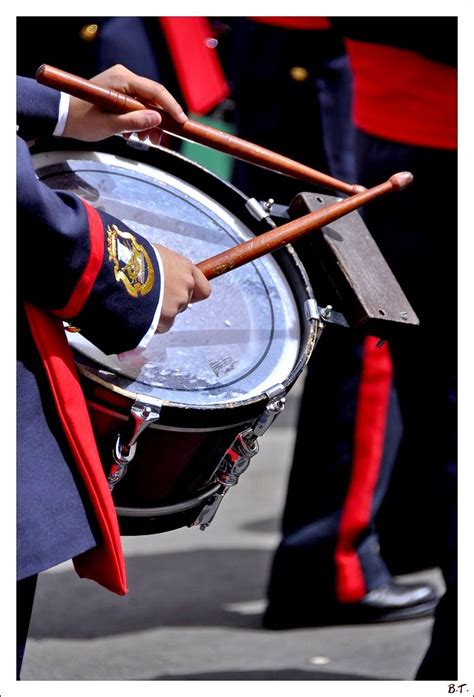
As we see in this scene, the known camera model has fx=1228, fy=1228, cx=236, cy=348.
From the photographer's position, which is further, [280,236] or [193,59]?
[193,59]

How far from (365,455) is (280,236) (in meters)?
1.39

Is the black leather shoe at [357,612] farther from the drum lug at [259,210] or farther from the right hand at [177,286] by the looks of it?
the right hand at [177,286]

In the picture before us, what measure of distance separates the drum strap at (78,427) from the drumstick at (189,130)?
1.01ft

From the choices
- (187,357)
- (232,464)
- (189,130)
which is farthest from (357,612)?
(189,130)

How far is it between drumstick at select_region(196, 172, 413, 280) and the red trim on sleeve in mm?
200

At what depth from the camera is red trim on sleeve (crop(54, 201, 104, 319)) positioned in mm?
1468

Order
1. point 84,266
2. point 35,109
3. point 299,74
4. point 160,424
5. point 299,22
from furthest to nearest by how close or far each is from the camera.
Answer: point 299,74, point 299,22, point 35,109, point 160,424, point 84,266

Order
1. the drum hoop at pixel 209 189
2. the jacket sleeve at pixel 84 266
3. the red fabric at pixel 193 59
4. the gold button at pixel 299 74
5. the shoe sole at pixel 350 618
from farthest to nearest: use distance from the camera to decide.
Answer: the red fabric at pixel 193 59 → the gold button at pixel 299 74 → the shoe sole at pixel 350 618 → the drum hoop at pixel 209 189 → the jacket sleeve at pixel 84 266

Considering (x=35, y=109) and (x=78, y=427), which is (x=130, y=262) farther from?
(x=35, y=109)

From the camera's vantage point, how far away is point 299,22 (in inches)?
121

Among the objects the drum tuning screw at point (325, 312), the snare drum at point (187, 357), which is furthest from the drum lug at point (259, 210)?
→ the drum tuning screw at point (325, 312)

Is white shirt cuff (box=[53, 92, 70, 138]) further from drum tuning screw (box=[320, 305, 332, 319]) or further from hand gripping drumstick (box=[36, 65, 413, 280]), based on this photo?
drum tuning screw (box=[320, 305, 332, 319])

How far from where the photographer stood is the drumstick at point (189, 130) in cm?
158

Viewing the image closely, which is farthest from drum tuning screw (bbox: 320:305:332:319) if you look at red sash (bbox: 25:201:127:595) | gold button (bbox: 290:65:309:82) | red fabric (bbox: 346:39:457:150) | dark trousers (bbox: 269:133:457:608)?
gold button (bbox: 290:65:309:82)
